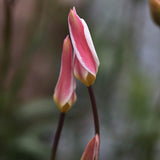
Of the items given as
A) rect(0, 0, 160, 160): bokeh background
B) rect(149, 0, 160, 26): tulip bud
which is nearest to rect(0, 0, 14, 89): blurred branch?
rect(0, 0, 160, 160): bokeh background

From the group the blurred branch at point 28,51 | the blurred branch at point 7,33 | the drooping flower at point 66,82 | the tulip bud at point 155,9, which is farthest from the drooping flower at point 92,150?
the blurred branch at point 28,51

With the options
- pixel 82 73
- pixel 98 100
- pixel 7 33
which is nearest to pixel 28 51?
pixel 7 33

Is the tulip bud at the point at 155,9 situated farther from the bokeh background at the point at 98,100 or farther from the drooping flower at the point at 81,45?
the bokeh background at the point at 98,100

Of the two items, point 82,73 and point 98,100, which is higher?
point 82,73

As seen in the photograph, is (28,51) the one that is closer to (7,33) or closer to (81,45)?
(7,33)

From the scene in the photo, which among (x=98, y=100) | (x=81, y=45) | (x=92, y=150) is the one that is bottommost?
(x=98, y=100)
